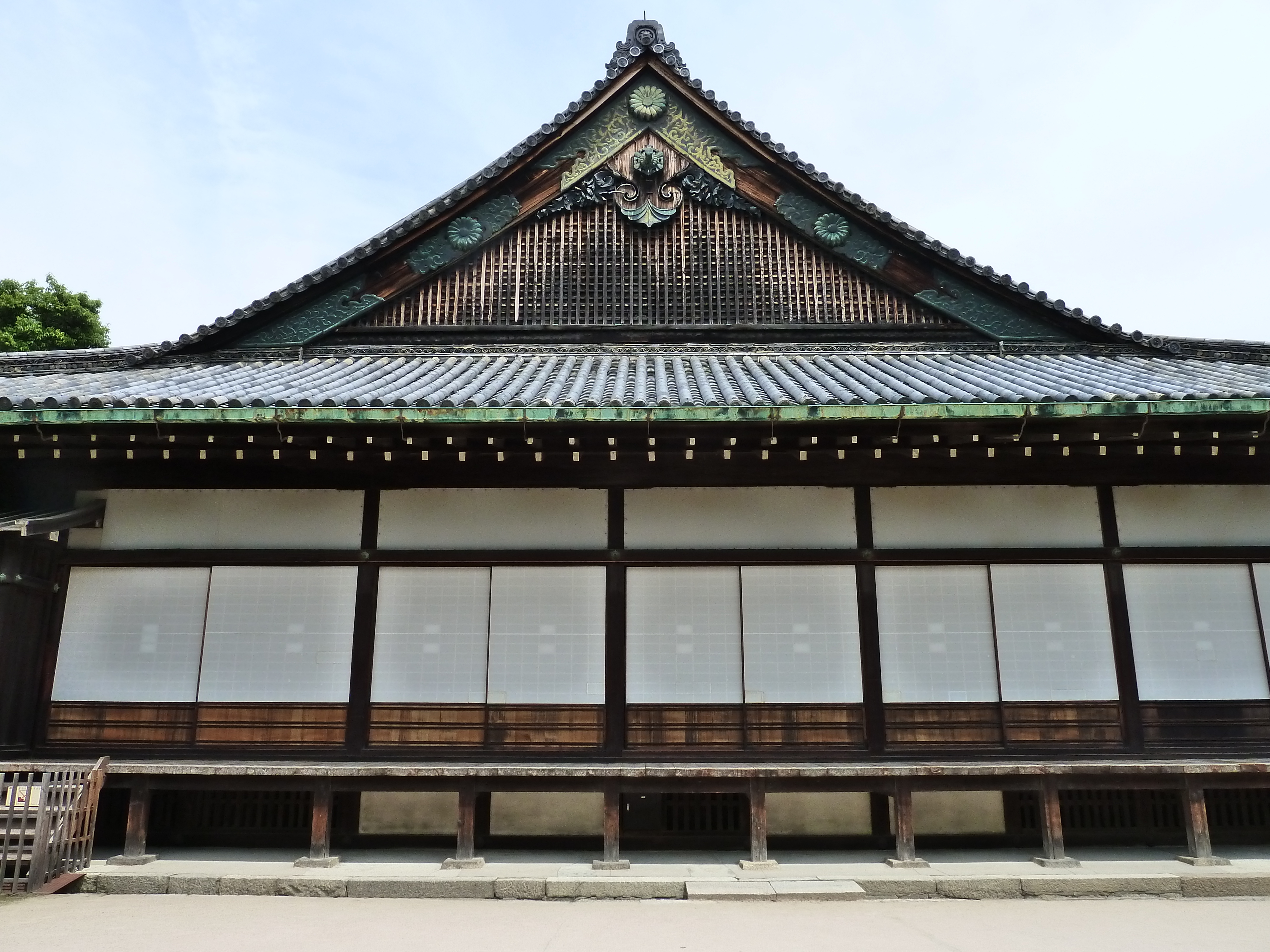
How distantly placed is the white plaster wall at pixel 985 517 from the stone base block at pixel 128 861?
6.85 meters

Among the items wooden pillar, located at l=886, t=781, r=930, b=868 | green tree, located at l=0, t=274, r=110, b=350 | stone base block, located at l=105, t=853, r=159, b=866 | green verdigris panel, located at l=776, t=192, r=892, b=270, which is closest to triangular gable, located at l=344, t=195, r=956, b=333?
green verdigris panel, located at l=776, t=192, r=892, b=270

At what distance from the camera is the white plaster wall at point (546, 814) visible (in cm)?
759

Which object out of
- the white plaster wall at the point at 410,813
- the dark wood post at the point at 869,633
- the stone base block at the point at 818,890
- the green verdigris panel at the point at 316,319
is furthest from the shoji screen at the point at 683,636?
the green verdigris panel at the point at 316,319

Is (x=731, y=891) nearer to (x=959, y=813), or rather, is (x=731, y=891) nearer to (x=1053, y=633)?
(x=959, y=813)

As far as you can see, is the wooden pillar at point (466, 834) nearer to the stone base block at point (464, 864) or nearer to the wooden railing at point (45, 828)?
the stone base block at point (464, 864)

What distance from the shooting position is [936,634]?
7504mm

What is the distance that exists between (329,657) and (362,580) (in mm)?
755

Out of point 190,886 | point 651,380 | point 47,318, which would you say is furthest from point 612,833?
point 47,318

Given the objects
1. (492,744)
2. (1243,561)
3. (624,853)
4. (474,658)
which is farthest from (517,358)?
(1243,561)

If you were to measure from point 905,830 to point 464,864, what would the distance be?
144 inches

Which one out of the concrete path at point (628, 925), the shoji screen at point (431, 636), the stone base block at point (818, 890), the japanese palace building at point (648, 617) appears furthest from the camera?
the shoji screen at point (431, 636)

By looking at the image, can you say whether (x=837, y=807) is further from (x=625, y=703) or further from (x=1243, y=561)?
(x=1243, y=561)

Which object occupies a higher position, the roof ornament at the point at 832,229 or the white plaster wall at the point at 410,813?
the roof ornament at the point at 832,229

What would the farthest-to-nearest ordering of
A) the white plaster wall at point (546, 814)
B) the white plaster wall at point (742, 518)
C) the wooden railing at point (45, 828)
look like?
the white plaster wall at point (742, 518) → the white plaster wall at point (546, 814) → the wooden railing at point (45, 828)
